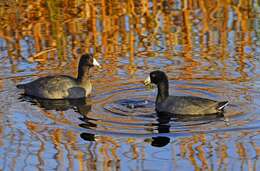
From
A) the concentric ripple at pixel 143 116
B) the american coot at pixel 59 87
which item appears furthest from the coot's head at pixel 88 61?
the concentric ripple at pixel 143 116

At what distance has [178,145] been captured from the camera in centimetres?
830

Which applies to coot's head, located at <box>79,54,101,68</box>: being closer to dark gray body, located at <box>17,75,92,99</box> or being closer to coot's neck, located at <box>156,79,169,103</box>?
dark gray body, located at <box>17,75,92,99</box>

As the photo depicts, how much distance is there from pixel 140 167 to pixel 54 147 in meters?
1.14

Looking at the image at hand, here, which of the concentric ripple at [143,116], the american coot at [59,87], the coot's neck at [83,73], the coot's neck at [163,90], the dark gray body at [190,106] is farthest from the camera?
the coot's neck at [83,73]

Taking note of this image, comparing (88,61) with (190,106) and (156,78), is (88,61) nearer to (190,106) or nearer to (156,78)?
(156,78)

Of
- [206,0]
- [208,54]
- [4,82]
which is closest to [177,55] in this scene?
[208,54]

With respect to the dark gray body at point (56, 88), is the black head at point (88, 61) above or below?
above

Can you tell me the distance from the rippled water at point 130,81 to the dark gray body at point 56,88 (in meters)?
0.16

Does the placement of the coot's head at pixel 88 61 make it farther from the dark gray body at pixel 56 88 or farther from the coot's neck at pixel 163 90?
the coot's neck at pixel 163 90

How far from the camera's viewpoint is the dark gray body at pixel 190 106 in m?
9.49

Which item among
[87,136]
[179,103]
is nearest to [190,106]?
[179,103]

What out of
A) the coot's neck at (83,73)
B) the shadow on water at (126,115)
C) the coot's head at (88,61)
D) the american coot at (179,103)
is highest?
the coot's head at (88,61)

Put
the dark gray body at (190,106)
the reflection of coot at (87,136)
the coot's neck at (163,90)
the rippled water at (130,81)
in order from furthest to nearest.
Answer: the coot's neck at (163,90), the dark gray body at (190,106), the reflection of coot at (87,136), the rippled water at (130,81)

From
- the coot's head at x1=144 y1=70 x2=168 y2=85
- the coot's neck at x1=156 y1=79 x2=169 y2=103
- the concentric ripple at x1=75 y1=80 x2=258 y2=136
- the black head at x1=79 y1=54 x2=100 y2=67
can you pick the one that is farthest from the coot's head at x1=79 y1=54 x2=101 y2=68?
the coot's neck at x1=156 y1=79 x2=169 y2=103
